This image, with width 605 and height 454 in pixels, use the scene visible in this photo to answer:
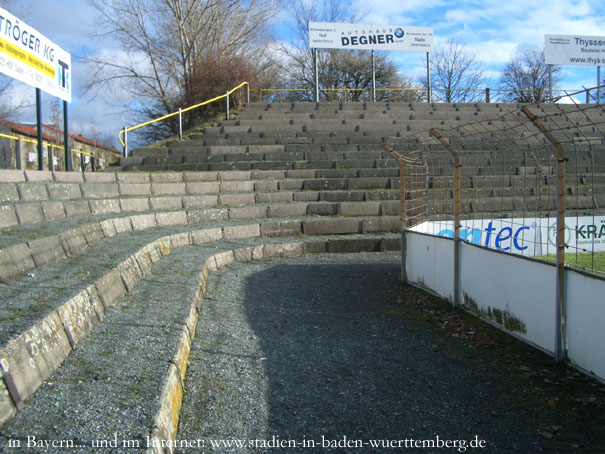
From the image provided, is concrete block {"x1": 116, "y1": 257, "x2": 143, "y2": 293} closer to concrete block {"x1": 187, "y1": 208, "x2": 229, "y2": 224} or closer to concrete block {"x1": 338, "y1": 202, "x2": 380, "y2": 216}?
concrete block {"x1": 187, "y1": 208, "x2": 229, "y2": 224}

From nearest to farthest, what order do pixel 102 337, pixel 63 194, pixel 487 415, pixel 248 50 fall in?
1. pixel 487 415
2. pixel 102 337
3. pixel 63 194
4. pixel 248 50

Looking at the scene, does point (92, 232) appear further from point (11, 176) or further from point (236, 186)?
point (236, 186)

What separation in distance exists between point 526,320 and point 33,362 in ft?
12.7

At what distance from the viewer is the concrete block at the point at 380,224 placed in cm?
995

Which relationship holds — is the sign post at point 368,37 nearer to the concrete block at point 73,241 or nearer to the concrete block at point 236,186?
the concrete block at point 236,186

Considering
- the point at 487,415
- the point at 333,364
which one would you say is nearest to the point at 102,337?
the point at 333,364

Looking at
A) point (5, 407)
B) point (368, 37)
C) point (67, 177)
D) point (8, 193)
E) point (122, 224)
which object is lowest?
point (5, 407)

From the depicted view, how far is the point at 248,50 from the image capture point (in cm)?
2839

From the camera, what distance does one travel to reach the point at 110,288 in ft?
13.9

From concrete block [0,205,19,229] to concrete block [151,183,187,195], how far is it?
4.63 meters

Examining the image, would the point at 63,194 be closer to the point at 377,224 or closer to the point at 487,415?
the point at 377,224

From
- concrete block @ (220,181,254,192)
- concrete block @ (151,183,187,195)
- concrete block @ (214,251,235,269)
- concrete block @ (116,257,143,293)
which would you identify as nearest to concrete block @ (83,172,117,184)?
concrete block @ (151,183,187,195)

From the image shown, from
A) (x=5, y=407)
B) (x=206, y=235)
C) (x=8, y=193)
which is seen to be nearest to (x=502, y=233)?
(x=206, y=235)

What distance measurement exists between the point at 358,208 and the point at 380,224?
2.99 feet
